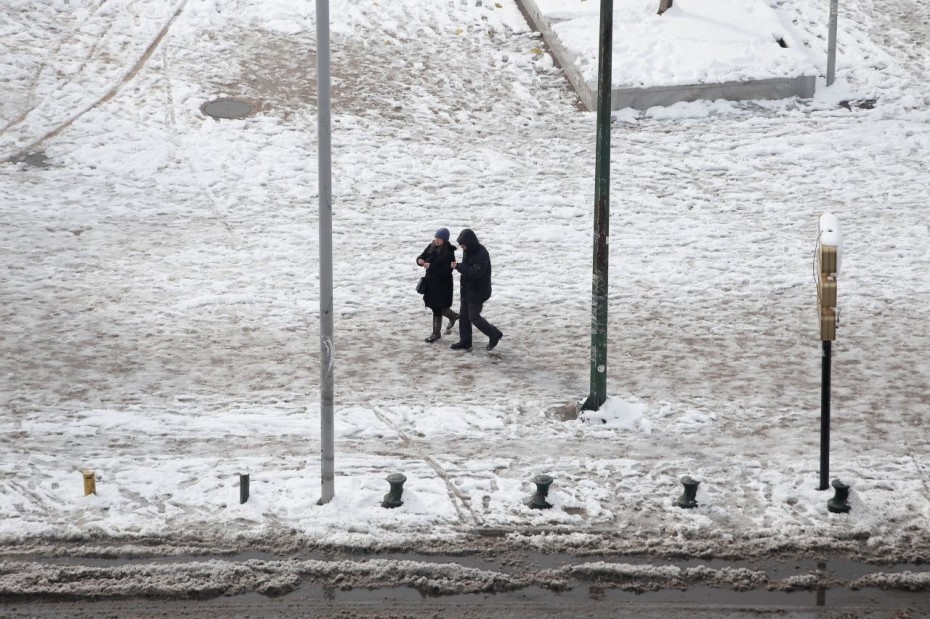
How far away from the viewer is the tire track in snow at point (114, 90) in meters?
18.2

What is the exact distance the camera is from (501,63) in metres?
21.7

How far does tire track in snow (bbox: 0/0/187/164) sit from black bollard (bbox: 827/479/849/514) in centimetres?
1407

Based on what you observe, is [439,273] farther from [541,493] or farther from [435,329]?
[541,493]

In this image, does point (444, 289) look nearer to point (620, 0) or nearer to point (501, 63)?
point (501, 63)

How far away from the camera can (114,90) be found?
20.2 meters

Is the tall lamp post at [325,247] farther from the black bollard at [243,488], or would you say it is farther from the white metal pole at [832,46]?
the white metal pole at [832,46]

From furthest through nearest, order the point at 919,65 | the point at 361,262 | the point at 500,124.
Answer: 1. the point at 919,65
2. the point at 500,124
3. the point at 361,262

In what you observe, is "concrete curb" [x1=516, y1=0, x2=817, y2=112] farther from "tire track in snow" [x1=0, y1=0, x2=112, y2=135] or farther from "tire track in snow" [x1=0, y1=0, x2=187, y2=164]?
"tire track in snow" [x1=0, y1=0, x2=112, y2=135]

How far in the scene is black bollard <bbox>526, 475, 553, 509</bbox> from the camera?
943cm

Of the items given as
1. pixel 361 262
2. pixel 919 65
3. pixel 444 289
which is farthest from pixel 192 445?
pixel 919 65

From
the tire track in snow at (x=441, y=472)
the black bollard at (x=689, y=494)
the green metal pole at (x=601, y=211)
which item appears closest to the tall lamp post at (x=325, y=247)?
the tire track in snow at (x=441, y=472)

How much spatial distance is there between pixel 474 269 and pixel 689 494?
162 inches

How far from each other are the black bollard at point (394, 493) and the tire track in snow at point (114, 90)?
1147 cm

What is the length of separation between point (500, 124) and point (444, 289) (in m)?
7.41
